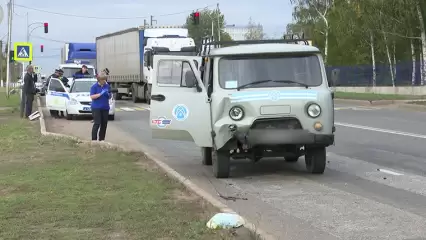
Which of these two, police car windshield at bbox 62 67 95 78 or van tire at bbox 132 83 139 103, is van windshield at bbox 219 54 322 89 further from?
van tire at bbox 132 83 139 103

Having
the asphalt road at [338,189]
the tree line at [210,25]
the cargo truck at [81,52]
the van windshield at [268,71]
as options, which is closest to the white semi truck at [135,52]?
A: the cargo truck at [81,52]

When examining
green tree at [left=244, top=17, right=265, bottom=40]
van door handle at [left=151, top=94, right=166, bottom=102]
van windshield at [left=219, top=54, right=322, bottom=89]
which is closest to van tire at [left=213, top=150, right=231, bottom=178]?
van windshield at [left=219, top=54, right=322, bottom=89]

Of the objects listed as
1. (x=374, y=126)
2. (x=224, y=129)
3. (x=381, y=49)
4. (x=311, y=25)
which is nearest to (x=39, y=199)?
(x=224, y=129)

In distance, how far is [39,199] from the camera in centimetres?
768

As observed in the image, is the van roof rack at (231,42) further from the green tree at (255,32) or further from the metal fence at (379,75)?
the green tree at (255,32)

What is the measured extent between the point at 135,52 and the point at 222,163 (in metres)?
26.1

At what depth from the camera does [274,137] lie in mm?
9156

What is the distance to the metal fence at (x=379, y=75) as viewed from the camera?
4469 cm

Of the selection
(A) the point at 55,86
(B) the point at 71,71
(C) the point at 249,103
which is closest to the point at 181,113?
(C) the point at 249,103

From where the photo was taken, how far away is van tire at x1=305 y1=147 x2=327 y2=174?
9930 millimetres

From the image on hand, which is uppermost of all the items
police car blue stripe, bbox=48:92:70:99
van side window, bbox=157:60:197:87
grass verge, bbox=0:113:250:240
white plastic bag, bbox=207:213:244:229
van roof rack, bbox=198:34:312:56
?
van roof rack, bbox=198:34:312:56

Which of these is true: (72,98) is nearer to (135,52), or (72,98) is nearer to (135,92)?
(135,52)

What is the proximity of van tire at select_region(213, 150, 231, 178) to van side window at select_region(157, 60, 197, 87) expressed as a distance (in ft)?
4.16

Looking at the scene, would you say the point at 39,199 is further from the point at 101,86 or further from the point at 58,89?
the point at 58,89
